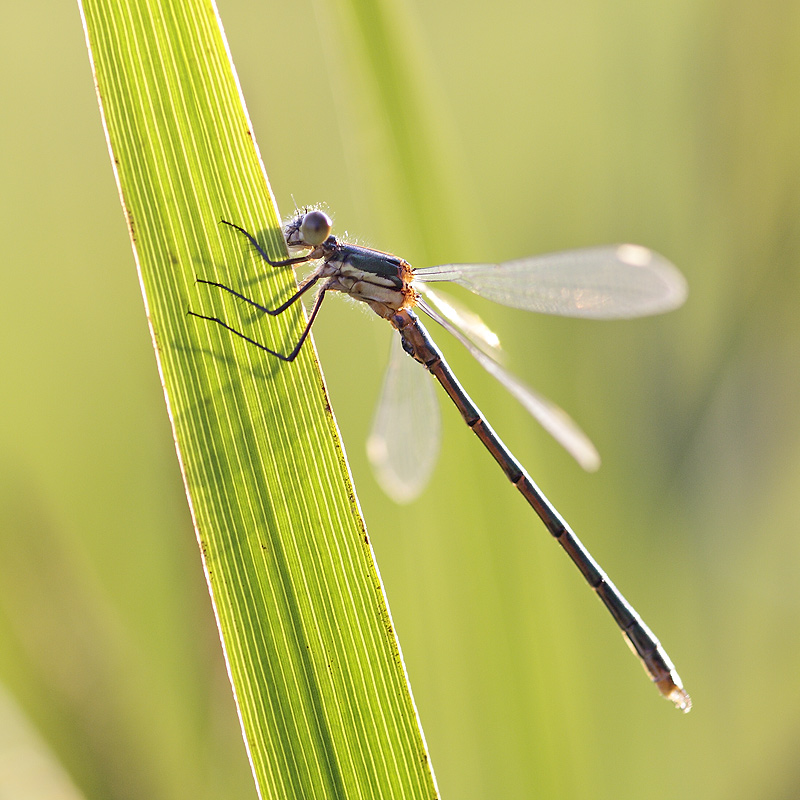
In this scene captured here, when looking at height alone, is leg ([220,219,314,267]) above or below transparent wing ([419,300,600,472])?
above

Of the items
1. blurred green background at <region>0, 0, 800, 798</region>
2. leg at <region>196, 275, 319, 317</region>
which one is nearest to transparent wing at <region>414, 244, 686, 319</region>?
blurred green background at <region>0, 0, 800, 798</region>

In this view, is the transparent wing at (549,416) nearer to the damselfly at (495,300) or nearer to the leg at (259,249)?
the damselfly at (495,300)

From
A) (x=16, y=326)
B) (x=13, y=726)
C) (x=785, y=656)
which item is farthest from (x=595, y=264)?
(x=16, y=326)

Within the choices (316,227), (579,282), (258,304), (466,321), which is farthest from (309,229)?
(579,282)

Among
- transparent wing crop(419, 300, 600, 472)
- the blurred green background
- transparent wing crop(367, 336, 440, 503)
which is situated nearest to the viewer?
transparent wing crop(419, 300, 600, 472)

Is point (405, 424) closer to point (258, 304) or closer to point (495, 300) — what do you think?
point (495, 300)

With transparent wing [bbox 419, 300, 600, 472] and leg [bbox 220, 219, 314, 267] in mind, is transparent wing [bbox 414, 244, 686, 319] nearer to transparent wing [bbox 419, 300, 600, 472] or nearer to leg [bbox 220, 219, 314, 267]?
transparent wing [bbox 419, 300, 600, 472]
